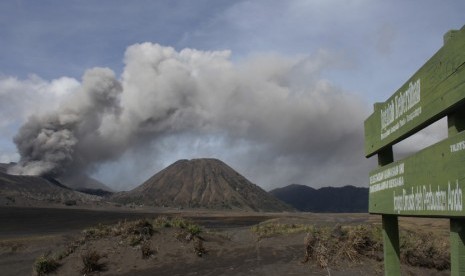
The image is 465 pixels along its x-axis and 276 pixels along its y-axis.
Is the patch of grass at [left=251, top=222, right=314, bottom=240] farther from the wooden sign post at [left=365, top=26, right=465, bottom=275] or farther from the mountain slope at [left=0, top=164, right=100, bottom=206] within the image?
the mountain slope at [left=0, top=164, right=100, bottom=206]

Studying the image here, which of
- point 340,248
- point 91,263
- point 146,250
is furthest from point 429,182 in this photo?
point 146,250

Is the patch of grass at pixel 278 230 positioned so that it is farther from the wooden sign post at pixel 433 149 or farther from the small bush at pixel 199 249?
the wooden sign post at pixel 433 149

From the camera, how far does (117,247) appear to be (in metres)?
15.0

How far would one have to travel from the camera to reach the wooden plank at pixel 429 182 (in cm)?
326

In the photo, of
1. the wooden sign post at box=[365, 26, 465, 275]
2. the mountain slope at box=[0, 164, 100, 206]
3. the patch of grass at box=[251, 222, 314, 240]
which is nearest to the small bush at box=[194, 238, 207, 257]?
the patch of grass at box=[251, 222, 314, 240]

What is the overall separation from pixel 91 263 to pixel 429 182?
37.1ft

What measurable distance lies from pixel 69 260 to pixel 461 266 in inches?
502

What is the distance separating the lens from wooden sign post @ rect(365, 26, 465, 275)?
10.9 feet

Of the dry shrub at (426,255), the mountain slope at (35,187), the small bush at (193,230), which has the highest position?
the mountain slope at (35,187)

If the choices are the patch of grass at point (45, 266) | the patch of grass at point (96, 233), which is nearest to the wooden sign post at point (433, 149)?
the patch of grass at point (45, 266)

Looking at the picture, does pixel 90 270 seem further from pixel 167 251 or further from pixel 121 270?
pixel 167 251

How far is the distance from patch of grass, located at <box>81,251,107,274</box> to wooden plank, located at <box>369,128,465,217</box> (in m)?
10.1

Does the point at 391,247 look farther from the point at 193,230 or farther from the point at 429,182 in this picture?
the point at 193,230

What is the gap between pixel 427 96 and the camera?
3.93 meters
